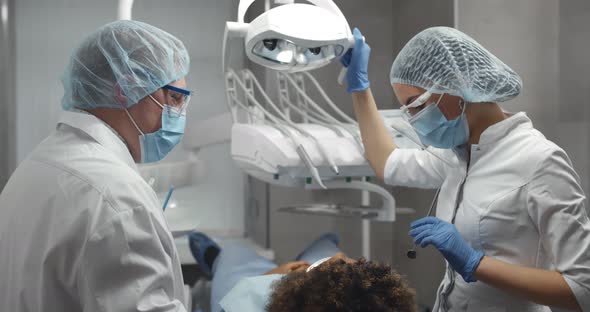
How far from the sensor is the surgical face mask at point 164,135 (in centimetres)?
125

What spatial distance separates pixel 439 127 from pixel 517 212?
0.29 metres

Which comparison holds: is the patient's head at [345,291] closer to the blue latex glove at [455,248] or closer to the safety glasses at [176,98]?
the blue latex glove at [455,248]

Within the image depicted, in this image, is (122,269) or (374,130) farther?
(374,130)

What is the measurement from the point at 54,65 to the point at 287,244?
150 cm

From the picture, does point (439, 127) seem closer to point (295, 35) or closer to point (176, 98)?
point (295, 35)

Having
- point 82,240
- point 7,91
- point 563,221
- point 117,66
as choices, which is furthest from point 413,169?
point 7,91

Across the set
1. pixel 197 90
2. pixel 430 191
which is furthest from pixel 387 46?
pixel 197 90

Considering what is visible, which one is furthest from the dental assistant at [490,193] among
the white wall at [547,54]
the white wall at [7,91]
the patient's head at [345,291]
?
the white wall at [7,91]

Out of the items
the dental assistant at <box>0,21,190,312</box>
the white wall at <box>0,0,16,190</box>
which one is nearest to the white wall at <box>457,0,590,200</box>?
the dental assistant at <box>0,21,190,312</box>

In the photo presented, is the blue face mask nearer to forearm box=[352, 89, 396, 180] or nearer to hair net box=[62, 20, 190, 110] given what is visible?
forearm box=[352, 89, 396, 180]

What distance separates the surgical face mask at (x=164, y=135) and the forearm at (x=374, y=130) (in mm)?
702

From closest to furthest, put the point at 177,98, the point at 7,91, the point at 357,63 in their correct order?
the point at 177,98 < the point at 357,63 < the point at 7,91

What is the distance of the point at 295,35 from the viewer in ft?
4.74

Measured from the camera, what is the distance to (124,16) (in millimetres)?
1565
